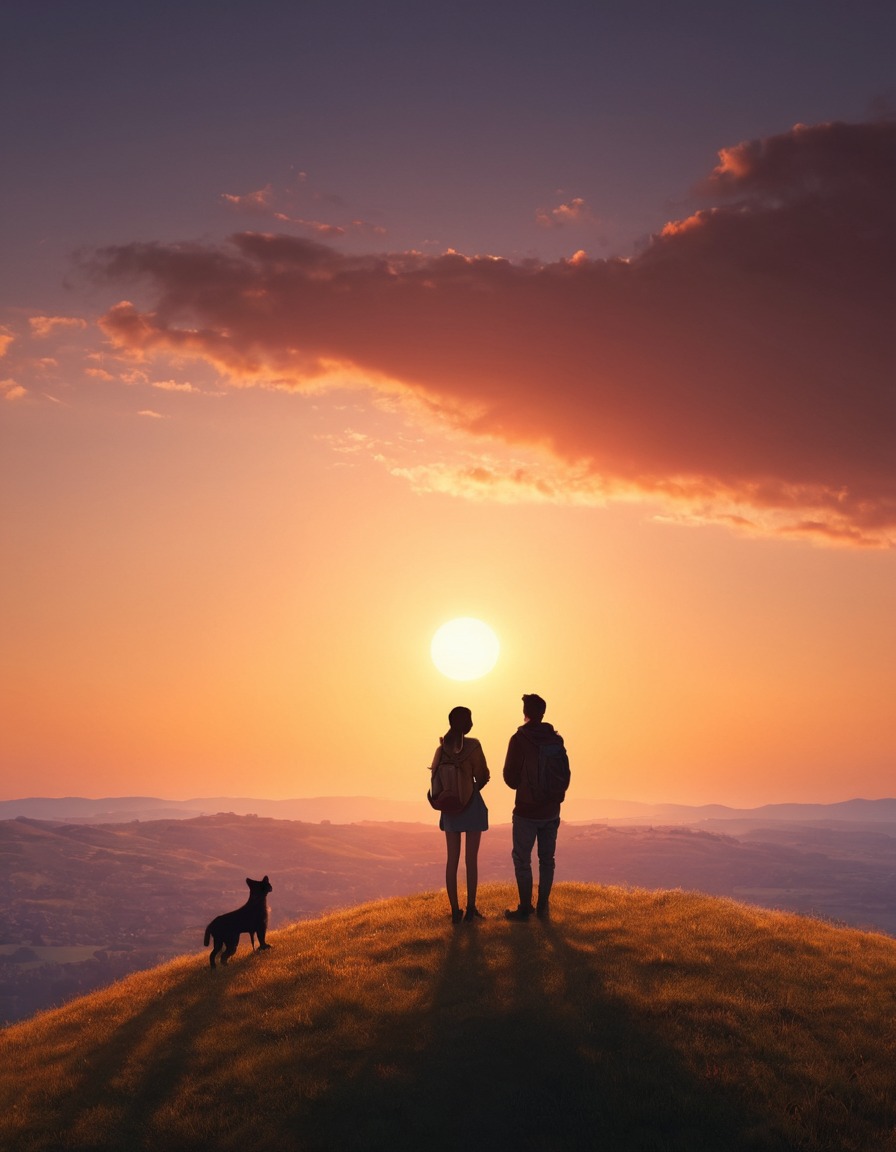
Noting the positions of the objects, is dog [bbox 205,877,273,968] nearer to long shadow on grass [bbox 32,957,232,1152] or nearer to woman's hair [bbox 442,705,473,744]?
long shadow on grass [bbox 32,957,232,1152]

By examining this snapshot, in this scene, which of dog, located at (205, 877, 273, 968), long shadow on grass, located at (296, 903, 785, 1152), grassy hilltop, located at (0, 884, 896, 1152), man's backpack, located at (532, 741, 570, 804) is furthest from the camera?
dog, located at (205, 877, 273, 968)

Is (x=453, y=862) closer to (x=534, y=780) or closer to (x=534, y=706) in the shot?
(x=534, y=780)

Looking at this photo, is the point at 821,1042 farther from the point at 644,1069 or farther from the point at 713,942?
→ the point at 713,942

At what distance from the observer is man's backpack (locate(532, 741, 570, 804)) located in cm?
1881

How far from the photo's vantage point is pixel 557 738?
19312 millimetres

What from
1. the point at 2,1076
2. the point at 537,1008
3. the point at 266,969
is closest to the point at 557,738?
the point at 537,1008

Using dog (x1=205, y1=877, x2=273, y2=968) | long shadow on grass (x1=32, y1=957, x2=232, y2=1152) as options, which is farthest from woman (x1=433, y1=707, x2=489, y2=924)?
long shadow on grass (x1=32, y1=957, x2=232, y2=1152)

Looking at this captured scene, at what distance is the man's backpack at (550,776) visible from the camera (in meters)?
18.8

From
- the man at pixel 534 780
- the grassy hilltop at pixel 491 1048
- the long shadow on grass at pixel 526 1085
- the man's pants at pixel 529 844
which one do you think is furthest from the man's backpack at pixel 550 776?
the long shadow on grass at pixel 526 1085

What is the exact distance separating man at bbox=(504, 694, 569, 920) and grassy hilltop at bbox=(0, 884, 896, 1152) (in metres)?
1.62

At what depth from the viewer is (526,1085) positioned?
12.0 m

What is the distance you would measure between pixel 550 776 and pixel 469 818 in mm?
1967

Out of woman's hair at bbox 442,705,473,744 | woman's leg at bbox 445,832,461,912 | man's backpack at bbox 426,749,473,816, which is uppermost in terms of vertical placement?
woman's hair at bbox 442,705,473,744

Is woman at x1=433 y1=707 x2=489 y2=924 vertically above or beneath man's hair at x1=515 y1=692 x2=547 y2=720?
beneath
